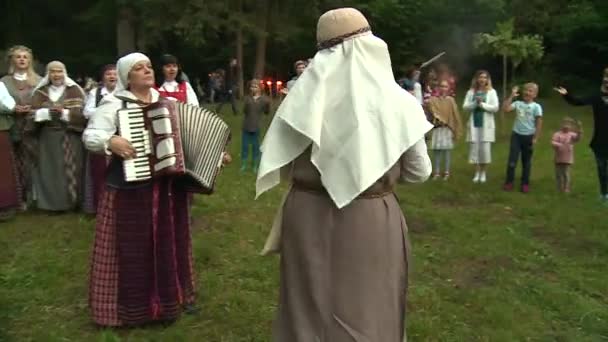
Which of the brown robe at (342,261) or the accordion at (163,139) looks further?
the accordion at (163,139)

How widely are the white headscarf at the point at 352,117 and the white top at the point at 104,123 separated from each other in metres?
1.76

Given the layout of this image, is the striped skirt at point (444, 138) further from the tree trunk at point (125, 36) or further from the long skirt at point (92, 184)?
the tree trunk at point (125, 36)

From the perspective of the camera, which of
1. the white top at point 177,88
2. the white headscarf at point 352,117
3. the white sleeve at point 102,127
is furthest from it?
the white top at point 177,88

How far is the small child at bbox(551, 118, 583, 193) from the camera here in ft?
30.8

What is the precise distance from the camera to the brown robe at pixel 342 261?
3221 millimetres

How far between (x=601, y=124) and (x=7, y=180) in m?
7.25

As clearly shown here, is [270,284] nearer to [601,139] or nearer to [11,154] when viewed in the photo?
[11,154]

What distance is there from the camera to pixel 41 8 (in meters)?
35.1

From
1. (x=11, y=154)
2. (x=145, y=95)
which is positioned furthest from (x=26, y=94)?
(x=145, y=95)

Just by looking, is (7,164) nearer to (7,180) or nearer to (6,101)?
(7,180)

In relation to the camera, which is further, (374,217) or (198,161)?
(198,161)

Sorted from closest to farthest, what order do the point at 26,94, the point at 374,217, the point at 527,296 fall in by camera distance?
the point at 374,217 < the point at 527,296 < the point at 26,94

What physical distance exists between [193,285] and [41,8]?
33650 mm

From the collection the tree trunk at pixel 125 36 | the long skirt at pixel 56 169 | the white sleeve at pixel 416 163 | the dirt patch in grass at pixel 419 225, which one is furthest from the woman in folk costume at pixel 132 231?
the tree trunk at pixel 125 36
